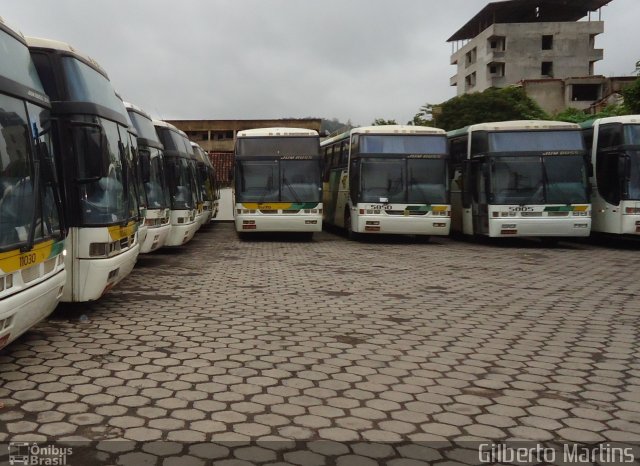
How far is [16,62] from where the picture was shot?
5219 millimetres

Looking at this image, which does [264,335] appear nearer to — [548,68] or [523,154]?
[523,154]

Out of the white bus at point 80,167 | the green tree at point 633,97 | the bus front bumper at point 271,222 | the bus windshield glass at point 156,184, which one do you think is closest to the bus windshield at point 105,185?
the white bus at point 80,167

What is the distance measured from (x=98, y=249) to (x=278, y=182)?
11.6 metres

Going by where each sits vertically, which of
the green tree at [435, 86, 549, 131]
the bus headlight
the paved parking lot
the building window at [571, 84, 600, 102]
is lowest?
the paved parking lot

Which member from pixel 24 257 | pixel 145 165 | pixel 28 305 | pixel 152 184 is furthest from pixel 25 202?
pixel 152 184

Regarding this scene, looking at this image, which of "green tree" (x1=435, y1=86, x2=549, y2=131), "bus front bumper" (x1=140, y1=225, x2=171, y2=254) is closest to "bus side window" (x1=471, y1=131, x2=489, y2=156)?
"bus front bumper" (x1=140, y1=225, x2=171, y2=254)

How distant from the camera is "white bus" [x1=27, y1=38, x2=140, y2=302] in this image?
6422 mm

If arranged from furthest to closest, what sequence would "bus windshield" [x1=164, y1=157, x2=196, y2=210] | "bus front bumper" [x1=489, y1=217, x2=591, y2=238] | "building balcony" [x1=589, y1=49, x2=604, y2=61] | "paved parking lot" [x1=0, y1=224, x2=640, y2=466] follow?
1. "building balcony" [x1=589, y1=49, x2=604, y2=61]
2. "bus front bumper" [x1=489, y1=217, x2=591, y2=238]
3. "bus windshield" [x1=164, y1=157, x2=196, y2=210]
4. "paved parking lot" [x1=0, y1=224, x2=640, y2=466]

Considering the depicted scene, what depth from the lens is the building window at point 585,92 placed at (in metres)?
51.7

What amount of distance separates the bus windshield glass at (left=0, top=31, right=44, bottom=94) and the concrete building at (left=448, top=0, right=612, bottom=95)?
5907 centimetres

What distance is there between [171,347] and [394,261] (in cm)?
826

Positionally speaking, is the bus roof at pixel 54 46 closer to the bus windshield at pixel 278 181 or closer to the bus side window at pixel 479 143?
the bus windshield at pixel 278 181

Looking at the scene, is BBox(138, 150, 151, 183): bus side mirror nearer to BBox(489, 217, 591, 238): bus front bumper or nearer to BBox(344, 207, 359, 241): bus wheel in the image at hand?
BBox(344, 207, 359, 241): bus wheel

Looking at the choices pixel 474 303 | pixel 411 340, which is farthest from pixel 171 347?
pixel 474 303
